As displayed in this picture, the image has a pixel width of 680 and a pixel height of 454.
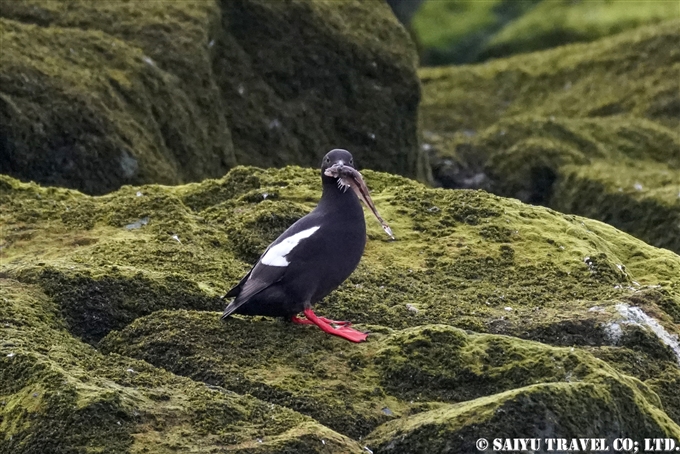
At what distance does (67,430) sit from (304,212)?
369cm

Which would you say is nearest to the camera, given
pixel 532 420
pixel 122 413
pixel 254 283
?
pixel 532 420

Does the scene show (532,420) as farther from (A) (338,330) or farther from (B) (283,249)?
(B) (283,249)

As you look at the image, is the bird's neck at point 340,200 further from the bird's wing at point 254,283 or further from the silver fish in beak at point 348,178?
the bird's wing at point 254,283

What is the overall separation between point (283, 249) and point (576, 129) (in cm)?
983

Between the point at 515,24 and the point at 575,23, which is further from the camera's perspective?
the point at 515,24

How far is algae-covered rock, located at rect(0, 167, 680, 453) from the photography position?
6391 millimetres

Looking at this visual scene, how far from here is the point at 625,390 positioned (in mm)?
6574

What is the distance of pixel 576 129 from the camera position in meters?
16.9

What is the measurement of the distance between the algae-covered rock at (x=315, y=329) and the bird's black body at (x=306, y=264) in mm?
187

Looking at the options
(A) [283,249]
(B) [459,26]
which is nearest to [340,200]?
(A) [283,249]

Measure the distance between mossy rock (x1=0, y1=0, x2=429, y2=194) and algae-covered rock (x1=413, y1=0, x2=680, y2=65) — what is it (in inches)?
547

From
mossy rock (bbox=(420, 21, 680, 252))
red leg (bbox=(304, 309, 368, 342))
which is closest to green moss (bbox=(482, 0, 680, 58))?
mossy rock (bbox=(420, 21, 680, 252))

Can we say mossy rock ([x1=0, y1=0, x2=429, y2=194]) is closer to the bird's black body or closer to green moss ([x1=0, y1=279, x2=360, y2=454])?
the bird's black body

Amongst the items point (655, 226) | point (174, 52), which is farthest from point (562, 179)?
point (174, 52)
